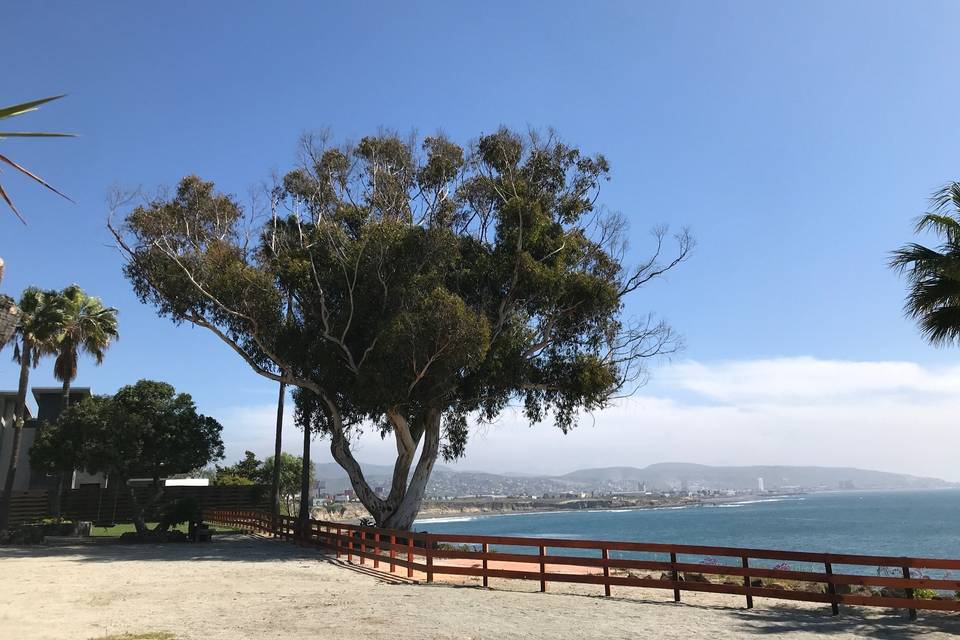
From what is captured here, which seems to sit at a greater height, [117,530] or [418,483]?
[418,483]

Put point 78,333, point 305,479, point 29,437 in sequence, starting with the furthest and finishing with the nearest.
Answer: point 29,437 < point 78,333 < point 305,479

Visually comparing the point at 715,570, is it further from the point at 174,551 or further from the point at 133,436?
the point at 133,436

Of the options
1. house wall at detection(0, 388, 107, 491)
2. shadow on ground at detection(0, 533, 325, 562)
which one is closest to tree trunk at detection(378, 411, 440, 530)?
shadow on ground at detection(0, 533, 325, 562)

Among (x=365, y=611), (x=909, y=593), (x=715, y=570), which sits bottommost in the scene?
(x=365, y=611)

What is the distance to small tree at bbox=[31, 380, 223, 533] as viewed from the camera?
84.3ft

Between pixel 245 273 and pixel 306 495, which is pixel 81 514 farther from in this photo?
pixel 245 273

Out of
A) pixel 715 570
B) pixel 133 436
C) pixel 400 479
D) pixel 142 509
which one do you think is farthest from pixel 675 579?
pixel 142 509

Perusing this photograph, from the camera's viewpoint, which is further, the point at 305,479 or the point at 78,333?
the point at 78,333

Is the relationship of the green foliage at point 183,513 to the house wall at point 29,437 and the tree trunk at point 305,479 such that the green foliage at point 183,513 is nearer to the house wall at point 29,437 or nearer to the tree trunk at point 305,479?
the tree trunk at point 305,479

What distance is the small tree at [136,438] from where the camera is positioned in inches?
1012

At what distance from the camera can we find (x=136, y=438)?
85.0ft

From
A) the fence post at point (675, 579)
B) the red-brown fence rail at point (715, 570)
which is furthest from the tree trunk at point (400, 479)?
the fence post at point (675, 579)

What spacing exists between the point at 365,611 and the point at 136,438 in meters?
19.1

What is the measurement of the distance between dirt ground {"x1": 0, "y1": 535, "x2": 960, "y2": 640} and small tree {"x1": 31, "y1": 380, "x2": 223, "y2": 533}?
10134 mm
